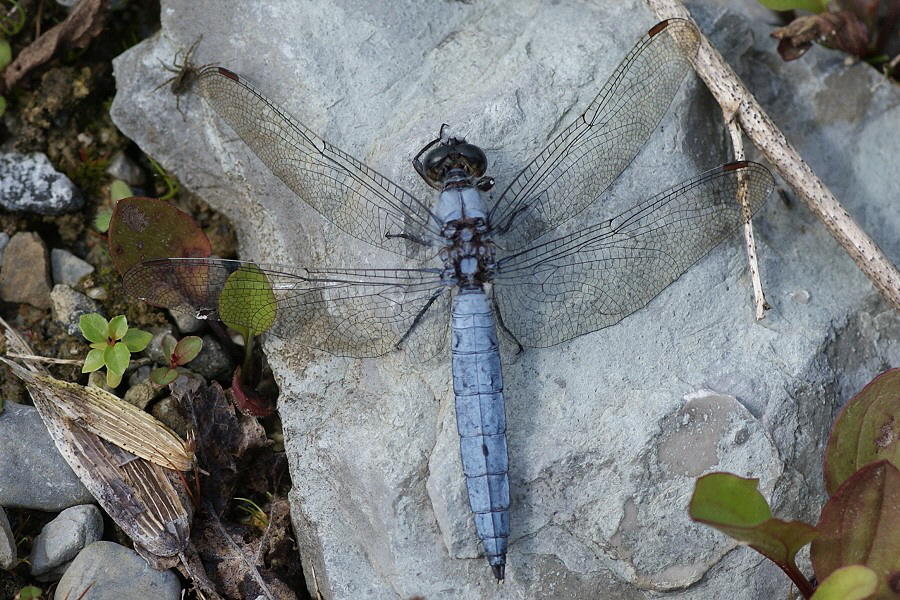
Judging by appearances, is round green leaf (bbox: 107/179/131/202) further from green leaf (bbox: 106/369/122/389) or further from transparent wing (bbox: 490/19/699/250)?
transparent wing (bbox: 490/19/699/250)

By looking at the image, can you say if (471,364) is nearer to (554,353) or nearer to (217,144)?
(554,353)

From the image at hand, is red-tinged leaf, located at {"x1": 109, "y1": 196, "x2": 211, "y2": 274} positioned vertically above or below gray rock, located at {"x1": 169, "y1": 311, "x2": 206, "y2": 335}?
above

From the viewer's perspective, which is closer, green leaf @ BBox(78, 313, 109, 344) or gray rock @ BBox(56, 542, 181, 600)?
gray rock @ BBox(56, 542, 181, 600)

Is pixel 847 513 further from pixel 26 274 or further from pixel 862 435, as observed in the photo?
pixel 26 274

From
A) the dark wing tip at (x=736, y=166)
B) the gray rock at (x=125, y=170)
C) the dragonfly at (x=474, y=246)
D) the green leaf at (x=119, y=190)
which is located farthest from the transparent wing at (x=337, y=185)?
the dark wing tip at (x=736, y=166)

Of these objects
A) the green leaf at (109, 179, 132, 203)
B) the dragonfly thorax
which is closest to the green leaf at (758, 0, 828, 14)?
the dragonfly thorax
